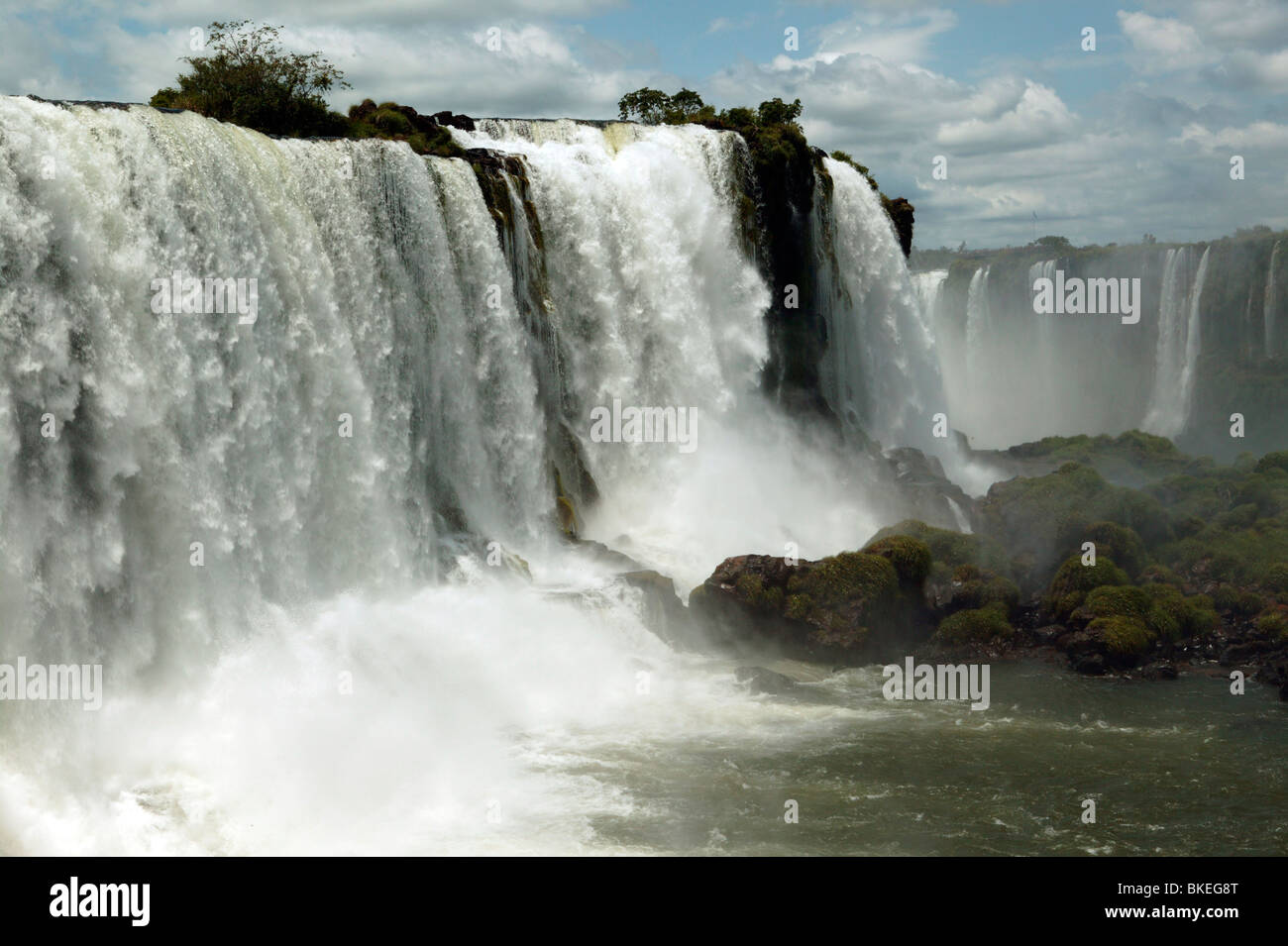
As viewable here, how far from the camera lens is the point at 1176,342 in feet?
171

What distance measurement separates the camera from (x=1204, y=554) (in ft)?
83.0

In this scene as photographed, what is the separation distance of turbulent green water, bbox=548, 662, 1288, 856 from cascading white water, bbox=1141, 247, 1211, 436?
34407 millimetres

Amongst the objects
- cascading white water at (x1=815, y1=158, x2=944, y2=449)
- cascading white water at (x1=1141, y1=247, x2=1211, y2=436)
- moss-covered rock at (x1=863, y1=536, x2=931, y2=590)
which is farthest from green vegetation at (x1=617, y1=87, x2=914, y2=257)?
cascading white water at (x1=1141, y1=247, x2=1211, y2=436)

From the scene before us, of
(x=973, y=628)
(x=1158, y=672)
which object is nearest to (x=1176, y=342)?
(x=973, y=628)

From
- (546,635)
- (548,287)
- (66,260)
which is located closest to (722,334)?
(548,287)

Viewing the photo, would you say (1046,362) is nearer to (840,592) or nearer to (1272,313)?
(1272,313)

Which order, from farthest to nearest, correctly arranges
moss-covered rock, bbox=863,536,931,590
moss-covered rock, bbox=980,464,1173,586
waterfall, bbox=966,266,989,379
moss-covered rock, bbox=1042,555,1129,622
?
1. waterfall, bbox=966,266,989,379
2. moss-covered rock, bbox=980,464,1173,586
3. moss-covered rock, bbox=1042,555,1129,622
4. moss-covered rock, bbox=863,536,931,590

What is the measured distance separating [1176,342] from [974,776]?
4042 centimetres

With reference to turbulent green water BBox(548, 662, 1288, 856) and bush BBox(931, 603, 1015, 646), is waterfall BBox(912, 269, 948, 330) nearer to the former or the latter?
bush BBox(931, 603, 1015, 646)

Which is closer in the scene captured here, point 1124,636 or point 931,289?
point 1124,636

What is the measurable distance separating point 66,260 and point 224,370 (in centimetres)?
276

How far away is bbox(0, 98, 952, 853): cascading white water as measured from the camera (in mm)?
14625

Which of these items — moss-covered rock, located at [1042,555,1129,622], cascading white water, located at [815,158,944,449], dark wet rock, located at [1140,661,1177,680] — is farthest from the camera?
cascading white water, located at [815,158,944,449]

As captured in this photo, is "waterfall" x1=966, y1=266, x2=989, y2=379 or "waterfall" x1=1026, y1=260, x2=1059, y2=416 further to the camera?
"waterfall" x1=1026, y1=260, x2=1059, y2=416
